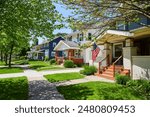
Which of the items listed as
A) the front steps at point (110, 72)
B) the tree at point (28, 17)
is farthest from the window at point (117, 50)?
the tree at point (28, 17)

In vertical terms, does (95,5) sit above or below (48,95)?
above

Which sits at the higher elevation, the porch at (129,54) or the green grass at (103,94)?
the porch at (129,54)

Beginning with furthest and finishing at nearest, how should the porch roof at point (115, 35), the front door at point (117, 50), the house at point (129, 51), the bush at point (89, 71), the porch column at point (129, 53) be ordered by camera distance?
the front door at point (117, 50) → the bush at point (89, 71) → the porch column at point (129, 53) → the porch roof at point (115, 35) → the house at point (129, 51)

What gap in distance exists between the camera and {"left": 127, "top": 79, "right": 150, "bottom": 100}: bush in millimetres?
13073

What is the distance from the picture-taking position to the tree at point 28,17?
15898 millimetres

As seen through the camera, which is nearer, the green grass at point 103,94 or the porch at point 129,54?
the green grass at point 103,94

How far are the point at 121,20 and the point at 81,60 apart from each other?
94.4 feet

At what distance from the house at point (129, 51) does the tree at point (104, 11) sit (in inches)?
49.4

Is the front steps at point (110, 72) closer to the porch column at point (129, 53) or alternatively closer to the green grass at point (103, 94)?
the porch column at point (129, 53)

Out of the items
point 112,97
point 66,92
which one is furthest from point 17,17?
point 112,97

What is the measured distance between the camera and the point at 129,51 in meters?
19.8

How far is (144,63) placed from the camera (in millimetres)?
17328

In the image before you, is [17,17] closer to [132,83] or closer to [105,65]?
[132,83]

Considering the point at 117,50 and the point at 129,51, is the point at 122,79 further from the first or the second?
the point at 117,50
